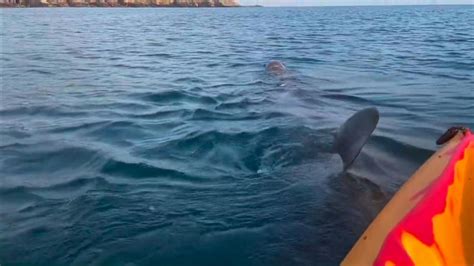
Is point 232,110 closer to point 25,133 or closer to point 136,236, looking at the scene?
point 25,133

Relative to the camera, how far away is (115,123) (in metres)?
9.17

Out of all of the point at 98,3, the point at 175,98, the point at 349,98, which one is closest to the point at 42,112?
the point at 175,98

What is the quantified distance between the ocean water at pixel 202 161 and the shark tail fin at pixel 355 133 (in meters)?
0.34

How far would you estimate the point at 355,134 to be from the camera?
19.4ft

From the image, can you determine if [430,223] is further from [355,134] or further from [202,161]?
[202,161]

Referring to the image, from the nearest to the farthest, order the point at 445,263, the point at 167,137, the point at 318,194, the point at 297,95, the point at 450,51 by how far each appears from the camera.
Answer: the point at 445,263
the point at 318,194
the point at 167,137
the point at 297,95
the point at 450,51

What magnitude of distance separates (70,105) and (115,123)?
2187mm

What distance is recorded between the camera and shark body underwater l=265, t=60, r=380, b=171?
18.9 ft

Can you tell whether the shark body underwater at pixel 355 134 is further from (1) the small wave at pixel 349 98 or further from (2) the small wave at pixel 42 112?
(2) the small wave at pixel 42 112

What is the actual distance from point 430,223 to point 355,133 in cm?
297

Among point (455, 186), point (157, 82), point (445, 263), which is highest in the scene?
point (455, 186)

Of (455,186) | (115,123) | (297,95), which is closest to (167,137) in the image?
(115,123)

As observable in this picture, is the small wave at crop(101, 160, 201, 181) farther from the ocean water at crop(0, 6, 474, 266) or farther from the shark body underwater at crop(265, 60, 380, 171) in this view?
the shark body underwater at crop(265, 60, 380, 171)

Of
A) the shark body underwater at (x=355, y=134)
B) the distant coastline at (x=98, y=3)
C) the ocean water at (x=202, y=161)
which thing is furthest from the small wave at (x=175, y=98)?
the distant coastline at (x=98, y=3)
